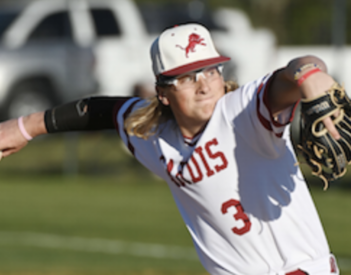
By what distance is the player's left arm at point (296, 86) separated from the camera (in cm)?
257

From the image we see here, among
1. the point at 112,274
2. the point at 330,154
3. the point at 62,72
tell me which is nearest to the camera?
the point at 330,154

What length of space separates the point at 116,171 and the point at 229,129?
Answer: 400 inches

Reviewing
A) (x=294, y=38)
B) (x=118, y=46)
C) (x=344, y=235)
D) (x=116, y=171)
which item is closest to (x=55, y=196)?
(x=116, y=171)

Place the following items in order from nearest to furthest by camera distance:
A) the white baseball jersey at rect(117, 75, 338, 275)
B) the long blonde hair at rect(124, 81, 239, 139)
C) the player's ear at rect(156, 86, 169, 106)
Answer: the white baseball jersey at rect(117, 75, 338, 275), the player's ear at rect(156, 86, 169, 106), the long blonde hair at rect(124, 81, 239, 139)

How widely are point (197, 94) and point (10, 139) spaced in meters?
1.19

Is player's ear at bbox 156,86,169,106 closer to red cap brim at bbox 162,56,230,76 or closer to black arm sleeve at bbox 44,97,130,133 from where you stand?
red cap brim at bbox 162,56,230,76

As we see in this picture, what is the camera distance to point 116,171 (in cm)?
1329

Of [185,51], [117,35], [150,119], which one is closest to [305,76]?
[185,51]

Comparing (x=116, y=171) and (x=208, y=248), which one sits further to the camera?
(x=116, y=171)

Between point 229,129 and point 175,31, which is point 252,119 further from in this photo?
point 175,31

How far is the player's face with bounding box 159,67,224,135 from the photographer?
331cm

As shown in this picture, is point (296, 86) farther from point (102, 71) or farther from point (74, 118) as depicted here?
point (102, 71)

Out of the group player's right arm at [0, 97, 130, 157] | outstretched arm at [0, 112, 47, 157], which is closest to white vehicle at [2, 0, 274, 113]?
player's right arm at [0, 97, 130, 157]

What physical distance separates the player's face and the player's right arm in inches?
29.3
